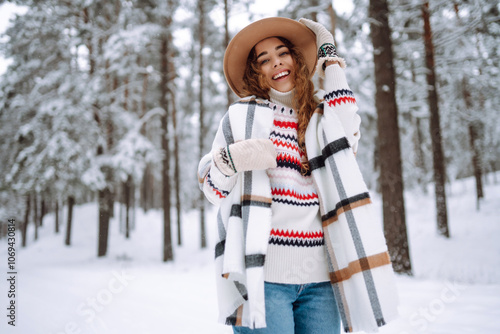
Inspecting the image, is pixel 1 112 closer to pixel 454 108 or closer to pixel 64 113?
pixel 64 113

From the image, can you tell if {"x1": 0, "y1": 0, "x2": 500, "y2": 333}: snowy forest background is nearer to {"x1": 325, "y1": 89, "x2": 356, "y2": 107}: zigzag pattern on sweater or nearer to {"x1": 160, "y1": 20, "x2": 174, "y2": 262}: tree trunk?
{"x1": 160, "y1": 20, "x2": 174, "y2": 262}: tree trunk

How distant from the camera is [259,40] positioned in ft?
6.57

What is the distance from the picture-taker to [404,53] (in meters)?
8.73

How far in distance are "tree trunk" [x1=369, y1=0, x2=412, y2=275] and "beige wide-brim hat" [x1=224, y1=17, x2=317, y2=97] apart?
4409mm

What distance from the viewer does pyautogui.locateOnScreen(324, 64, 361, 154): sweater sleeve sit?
1.68 metres

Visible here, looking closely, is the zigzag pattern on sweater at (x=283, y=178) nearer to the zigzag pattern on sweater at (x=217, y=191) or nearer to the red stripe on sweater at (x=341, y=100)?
the zigzag pattern on sweater at (x=217, y=191)

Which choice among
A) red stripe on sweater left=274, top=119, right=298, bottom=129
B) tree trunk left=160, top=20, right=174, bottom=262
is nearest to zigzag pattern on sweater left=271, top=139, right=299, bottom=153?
red stripe on sweater left=274, top=119, right=298, bottom=129

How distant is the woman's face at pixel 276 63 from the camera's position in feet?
6.18

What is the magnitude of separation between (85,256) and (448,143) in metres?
21.8

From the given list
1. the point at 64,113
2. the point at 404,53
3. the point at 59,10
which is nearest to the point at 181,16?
the point at 59,10

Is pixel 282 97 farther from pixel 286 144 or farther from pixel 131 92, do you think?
pixel 131 92

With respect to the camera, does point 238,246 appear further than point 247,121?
No

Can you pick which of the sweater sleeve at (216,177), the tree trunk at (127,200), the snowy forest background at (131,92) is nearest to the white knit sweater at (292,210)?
the sweater sleeve at (216,177)

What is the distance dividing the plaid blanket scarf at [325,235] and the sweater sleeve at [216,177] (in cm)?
2
